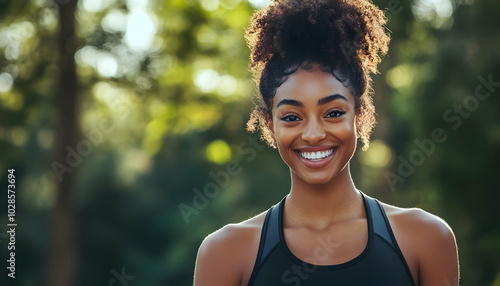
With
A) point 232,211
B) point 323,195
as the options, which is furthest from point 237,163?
point 323,195

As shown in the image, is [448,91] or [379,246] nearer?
[379,246]

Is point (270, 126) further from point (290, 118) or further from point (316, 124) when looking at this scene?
point (316, 124)

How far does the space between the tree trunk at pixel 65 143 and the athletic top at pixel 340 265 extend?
8.99 meters

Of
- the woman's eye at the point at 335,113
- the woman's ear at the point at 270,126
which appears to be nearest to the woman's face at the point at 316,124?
the woman's eye at the point at 335,113

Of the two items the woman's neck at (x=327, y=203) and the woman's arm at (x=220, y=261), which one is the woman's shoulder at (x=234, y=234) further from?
the woman's neck at (x=327, y=203)

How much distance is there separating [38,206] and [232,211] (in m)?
5.05

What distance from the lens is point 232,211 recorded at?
49.2 feet

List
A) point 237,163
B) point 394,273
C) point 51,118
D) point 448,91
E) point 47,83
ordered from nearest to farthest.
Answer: point 394,273 < point 448,91 < point 47,83 < point 237,163 < point 51,118

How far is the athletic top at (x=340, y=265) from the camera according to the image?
132 inches

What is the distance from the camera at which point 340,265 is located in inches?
133

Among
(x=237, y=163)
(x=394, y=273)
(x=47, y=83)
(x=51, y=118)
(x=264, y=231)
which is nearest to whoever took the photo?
(x=394, y=273)

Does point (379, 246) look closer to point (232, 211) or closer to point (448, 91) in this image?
point (448, 91)

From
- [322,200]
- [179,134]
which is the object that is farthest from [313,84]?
[179,134]

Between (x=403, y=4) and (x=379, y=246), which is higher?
(x=403, y=4)
